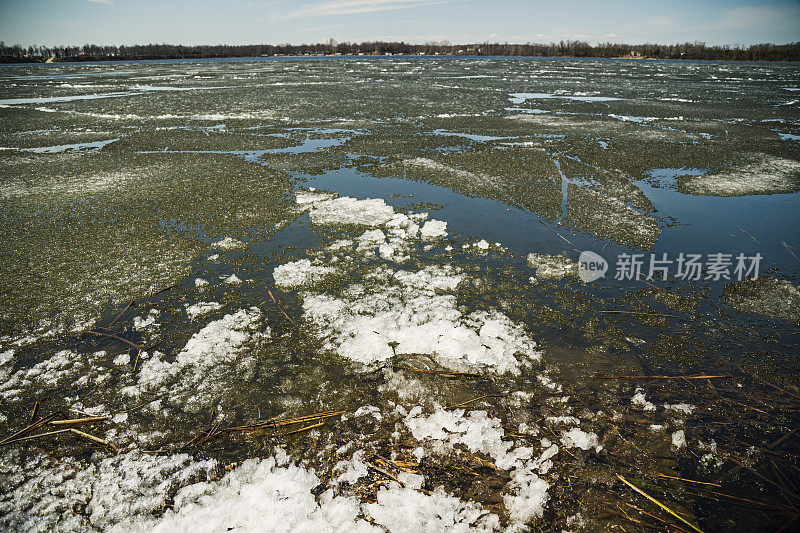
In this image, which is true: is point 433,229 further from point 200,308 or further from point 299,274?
point 200,308

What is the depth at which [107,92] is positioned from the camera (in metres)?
24.7

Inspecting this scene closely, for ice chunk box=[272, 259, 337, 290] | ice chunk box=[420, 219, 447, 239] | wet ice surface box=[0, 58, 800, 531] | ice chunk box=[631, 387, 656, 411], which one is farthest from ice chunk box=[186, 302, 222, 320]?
ice chunk box=[631, 387, 656, 411]

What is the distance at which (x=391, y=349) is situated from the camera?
12.9 ft

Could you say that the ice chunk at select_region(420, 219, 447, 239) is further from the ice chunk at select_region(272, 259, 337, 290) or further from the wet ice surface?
the ice chunk at select_region(272, 259, 337, 290)

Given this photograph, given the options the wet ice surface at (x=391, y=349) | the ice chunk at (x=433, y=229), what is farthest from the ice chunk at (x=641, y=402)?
the ice chunk at (x=433, y=229)

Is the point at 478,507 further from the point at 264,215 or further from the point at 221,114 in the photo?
the point at 221,114

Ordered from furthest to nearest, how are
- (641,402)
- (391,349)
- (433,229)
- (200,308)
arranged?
(433,229) < (200,308) < (391,349) < (641,402)

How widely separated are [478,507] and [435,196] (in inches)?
244

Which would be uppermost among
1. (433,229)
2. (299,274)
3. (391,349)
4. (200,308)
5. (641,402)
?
(433,229)

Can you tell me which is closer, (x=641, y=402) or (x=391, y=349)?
(x=641, y=402)

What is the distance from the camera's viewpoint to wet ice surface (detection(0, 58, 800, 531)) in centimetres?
267

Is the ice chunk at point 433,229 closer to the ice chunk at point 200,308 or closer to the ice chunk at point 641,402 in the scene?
the ice chunk at point 200,308

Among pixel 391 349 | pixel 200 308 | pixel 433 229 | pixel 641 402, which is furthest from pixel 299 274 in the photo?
pixel 641 402

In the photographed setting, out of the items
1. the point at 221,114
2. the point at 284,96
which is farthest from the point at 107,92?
the point at 221,114
